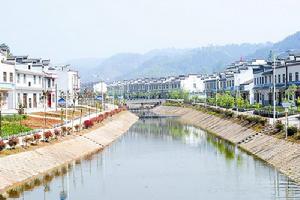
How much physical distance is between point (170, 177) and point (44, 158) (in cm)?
976

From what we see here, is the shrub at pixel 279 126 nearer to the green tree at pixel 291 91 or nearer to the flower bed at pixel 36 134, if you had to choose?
the flower bed at pixel 36 134

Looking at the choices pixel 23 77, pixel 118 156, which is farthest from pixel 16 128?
pixel 23 77

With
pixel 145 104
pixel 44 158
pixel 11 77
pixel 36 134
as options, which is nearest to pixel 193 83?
pixel 145 104

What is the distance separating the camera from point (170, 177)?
37.9 metres

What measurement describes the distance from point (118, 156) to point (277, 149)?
14.5 m

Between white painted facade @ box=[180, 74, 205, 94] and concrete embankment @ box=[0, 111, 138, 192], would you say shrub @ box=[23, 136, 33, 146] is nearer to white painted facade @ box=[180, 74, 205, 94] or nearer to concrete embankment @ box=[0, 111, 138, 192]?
concrete embankment @ box=[0, 111, 138, 192]

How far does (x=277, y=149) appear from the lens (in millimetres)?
44562

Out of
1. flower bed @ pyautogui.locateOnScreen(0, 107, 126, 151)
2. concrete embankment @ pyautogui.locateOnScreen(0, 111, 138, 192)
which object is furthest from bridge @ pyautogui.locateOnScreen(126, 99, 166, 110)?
concrete embankment @ pyautogui.locateOnScreen(0, 111, 138, 192)

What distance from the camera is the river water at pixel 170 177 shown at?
31.5 meters

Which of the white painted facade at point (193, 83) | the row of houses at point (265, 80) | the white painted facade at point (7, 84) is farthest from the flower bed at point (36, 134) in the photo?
the white painted facade at point (193, 83)

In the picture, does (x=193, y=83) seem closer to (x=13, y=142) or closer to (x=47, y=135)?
(x=47, y=135)

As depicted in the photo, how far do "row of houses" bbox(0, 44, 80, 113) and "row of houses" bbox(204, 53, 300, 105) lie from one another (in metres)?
30.8

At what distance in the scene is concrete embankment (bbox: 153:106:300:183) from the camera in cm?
3850

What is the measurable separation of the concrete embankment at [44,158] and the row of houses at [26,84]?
11.2 metres
